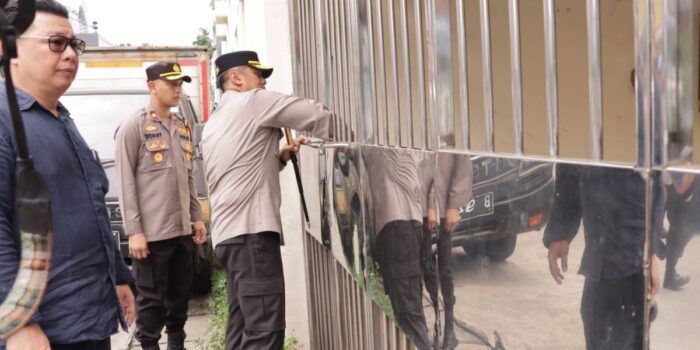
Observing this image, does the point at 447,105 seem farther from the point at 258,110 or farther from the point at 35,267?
the point at 258,110

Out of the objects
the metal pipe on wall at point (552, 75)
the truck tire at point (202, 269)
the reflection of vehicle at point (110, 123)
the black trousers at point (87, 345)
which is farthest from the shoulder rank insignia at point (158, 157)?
the metal pipe on wall at point (552, 75)

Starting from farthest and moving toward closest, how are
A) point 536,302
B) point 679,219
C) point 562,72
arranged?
point 562,72
point 536,302
point 679,219

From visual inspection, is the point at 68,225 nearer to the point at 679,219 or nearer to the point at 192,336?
the point at 679,219

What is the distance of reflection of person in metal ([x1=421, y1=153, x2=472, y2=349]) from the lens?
174 centimetres

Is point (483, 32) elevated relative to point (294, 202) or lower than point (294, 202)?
elevated

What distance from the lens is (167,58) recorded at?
31.2ft

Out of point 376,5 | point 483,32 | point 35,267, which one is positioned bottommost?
point 35,267

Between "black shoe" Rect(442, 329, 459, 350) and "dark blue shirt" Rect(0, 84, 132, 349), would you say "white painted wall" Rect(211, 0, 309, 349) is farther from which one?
"black shoe" Rect(442, 329, 459, 350)

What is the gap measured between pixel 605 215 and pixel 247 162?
243 cm

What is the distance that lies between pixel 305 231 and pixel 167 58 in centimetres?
578

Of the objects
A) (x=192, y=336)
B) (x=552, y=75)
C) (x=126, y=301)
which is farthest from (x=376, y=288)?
(x=192, y=336)

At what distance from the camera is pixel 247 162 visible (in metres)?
3.37

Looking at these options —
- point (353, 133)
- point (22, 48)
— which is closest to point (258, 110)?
point (353, 133)

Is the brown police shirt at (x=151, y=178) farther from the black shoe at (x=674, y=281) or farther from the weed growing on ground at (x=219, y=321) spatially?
the black shoe at (x=674, y=281)
